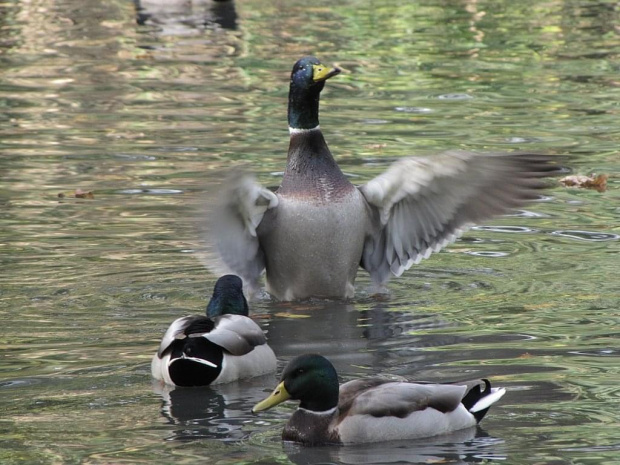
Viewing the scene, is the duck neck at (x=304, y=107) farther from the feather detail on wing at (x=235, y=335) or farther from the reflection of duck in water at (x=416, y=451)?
the reflection of duck in water at (x=416, y=451)

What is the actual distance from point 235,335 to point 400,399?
144 centimetres

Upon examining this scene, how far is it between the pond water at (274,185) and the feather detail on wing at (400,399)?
0.54 feet

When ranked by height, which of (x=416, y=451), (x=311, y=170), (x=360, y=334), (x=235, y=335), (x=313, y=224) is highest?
(x=311, y=170)

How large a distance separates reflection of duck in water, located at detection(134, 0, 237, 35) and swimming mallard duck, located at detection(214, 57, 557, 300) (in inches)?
546

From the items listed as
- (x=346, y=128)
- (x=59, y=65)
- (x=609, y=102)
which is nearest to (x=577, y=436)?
(x=346, y=128)

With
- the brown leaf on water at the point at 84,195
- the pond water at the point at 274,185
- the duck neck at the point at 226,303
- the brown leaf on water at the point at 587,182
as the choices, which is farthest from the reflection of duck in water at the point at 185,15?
the duck neck at the point at 226,303

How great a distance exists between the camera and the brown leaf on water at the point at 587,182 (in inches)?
492

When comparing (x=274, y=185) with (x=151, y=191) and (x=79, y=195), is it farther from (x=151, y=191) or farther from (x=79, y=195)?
(x=79, y=195)

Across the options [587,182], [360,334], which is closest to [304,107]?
[360,334]

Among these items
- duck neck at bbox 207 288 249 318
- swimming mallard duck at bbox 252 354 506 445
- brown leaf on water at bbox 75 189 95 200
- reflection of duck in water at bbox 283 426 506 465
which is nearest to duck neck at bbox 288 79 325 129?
duck neck at bbox 207 288 249 318

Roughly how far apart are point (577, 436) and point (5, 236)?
573 cm

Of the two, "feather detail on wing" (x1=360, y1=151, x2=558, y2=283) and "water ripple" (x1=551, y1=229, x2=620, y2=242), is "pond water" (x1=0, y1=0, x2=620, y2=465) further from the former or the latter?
"feather detail on wing" (x1=360, y1=151, x2=558, y2=283)

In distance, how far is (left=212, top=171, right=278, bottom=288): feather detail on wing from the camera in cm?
923

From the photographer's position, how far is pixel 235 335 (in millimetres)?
7746
